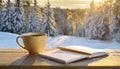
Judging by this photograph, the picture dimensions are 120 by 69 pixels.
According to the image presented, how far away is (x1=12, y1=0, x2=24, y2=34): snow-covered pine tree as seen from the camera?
402 cm

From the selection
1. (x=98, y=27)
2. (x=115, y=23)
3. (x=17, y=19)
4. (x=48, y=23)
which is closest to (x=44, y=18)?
(x=48, y=23)

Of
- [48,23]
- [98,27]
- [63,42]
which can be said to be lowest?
[63,42]

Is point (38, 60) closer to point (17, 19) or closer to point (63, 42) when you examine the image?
point (17, 19)

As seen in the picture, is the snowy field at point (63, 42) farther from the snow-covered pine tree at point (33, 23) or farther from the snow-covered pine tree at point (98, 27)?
the snow-covered pine tree at point (33, 23)

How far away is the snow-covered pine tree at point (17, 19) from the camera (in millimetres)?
4016

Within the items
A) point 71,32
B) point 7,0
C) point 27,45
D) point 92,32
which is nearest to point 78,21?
point 71,32

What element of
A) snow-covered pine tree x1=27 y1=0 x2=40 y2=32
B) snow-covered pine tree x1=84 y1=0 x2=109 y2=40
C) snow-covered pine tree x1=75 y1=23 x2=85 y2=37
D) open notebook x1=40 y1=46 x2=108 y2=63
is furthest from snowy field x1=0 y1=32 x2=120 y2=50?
open notebook x1=40 y1=46 x2=108 y2=63

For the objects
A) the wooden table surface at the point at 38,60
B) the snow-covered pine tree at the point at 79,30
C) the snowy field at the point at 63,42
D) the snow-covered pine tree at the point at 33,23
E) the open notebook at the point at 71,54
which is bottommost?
the snowy field at the point at 63,42

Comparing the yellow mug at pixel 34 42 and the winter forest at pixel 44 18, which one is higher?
the yellow mug at pixel 34 42

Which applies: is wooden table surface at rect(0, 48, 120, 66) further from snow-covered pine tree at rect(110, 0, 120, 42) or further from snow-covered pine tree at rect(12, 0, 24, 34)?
snow-covered pine tree at rect(110, 0, 120, 42)

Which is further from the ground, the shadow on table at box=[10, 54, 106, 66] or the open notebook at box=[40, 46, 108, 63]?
the open notebook at box=[40, 46, 108, 63]

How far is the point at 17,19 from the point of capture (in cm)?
400

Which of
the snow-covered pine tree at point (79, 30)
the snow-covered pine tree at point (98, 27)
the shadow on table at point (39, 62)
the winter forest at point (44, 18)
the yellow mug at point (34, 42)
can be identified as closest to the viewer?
the shadow on table at point (39, 62)

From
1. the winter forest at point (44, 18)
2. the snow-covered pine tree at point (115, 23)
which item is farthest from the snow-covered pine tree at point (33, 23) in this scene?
the snow-covered pine tree at point (115, 23)
